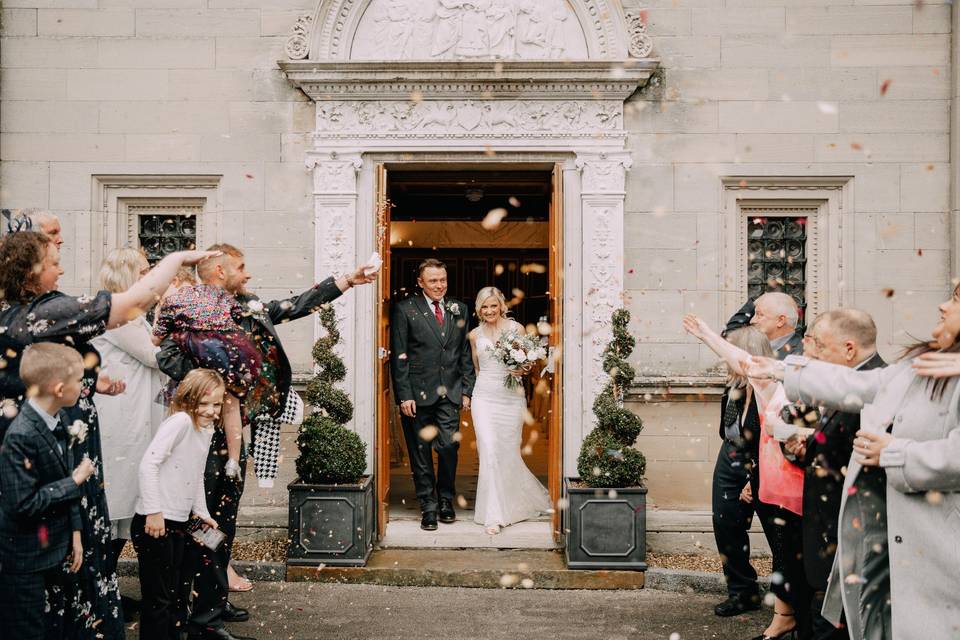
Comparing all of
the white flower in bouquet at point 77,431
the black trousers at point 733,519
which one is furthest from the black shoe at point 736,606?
the white flower in bouquet at point 77,431

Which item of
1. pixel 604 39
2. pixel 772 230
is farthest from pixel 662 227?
pixel 604 39

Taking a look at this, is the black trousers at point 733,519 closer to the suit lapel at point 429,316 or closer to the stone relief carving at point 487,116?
the suit lapel at point 429,316

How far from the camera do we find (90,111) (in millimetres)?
7762

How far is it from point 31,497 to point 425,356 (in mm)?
4513

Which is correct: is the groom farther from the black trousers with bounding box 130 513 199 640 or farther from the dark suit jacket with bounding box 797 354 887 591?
the dark suit jacket with bounding box 797 354 887 591

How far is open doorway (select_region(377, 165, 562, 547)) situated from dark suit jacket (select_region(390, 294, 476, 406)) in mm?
150

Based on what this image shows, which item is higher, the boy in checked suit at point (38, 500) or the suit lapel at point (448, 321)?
the suit lapel at point (448, 321)

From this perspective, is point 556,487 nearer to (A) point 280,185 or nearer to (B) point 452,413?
(B) point 452,413

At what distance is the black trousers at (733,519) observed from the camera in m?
5.83

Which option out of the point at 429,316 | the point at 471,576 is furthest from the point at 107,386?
the point at 429,316

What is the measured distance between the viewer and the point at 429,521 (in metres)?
7.55

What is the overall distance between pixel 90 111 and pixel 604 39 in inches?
194

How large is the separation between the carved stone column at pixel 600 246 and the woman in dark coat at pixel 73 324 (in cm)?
421

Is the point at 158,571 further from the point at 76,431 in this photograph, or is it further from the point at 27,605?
the point at 76,431
